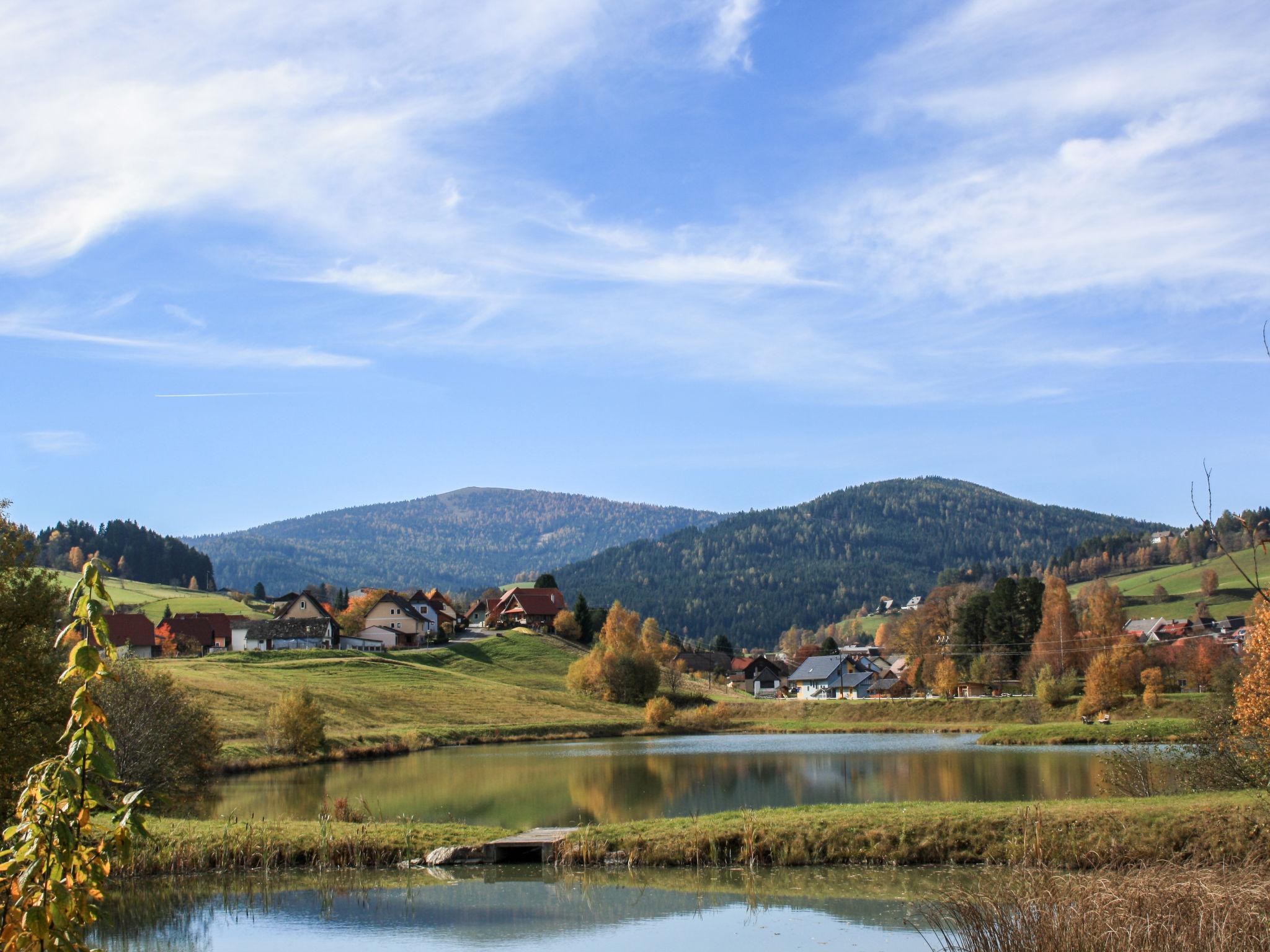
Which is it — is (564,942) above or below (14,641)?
below

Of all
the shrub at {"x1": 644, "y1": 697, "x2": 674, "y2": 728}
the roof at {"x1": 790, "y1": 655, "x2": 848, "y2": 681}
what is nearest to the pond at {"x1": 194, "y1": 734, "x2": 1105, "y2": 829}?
the shrub at {"x1": 644, "y1": 697, "x2": 674, "y2": 728}

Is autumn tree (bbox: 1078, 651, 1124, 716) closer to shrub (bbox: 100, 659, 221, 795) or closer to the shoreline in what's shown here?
the shoreline

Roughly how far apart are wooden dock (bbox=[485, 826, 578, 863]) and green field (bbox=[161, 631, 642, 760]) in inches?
1234

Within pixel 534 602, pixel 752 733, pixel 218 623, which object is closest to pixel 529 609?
pixel 534 602

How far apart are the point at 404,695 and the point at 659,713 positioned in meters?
19.5

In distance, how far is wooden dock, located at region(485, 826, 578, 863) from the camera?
2558 centimetres

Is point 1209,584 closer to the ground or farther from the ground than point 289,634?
closer to the ground

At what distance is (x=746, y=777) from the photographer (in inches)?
1772

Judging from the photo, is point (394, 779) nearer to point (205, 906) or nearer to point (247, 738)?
point (247, 738)

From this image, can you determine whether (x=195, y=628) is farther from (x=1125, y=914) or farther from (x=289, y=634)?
(x=1125, y=914)

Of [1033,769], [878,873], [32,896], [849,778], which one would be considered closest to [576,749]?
[849,778]

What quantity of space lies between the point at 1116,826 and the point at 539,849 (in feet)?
42.7

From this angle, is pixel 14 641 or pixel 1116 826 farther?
pixel 1116 826

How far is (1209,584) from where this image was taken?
17375 cm
